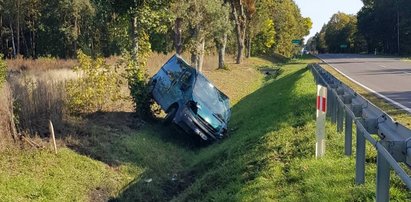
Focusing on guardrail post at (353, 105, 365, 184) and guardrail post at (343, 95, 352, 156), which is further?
guardrail post at (343, 95, 352, 156)

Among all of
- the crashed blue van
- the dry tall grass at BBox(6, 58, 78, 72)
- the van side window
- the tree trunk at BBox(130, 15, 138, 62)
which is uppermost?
the tree trunk at BBox(130, 15, 138, 62)

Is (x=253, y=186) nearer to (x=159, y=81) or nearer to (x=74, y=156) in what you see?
(x=74, y=156)

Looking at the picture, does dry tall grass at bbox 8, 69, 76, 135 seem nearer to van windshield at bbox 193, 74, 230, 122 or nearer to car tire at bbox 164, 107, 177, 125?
car tire at bbox 164, 107, 177, 125

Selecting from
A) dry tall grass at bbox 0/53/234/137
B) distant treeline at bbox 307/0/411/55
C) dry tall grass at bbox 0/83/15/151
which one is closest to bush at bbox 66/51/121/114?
dry tall grass at bbox 0/53/234/137

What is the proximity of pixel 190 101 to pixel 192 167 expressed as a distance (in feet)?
7.83

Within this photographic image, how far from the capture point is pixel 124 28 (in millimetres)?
16234

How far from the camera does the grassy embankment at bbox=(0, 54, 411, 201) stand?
6.46 meters

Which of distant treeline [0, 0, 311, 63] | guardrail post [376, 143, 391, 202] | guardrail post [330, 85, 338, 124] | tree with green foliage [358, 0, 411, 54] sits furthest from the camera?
tree with green foliage [358, 0, 411, 54]

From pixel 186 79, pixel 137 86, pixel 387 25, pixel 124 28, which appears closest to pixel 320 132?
pixel 186 79

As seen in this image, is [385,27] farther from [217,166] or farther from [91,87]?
[217,166]

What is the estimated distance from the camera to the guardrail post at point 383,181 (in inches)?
150

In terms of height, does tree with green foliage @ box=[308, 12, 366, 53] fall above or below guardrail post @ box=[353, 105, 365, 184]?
above

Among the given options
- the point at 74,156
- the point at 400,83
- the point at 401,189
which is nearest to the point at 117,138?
the point at 74,156

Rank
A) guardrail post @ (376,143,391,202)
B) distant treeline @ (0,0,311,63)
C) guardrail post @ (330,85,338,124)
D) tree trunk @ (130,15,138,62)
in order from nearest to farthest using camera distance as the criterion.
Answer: guardrail post @ (376,143,391,202)
guardrail post @ (330,85,338,124)
tree trunk @ (130,15,138,62)
distant treeline @ (0,0,311,63)
